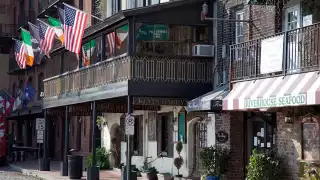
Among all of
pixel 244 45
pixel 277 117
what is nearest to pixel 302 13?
pixel 244 45

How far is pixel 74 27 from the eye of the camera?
24.2 metres

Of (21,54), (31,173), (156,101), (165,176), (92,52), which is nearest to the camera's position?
(156,101)

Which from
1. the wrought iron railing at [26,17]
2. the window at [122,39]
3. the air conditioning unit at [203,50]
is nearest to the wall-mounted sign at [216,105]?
the air conditioning unit at [203,50]

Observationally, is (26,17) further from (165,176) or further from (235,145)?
(235,145)

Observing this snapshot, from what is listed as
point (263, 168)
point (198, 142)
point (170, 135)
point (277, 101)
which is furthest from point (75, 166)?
point (277, 101)

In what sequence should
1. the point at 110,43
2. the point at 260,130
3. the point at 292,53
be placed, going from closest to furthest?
the point at 292,53, the point at 260,130, the point at 110,43

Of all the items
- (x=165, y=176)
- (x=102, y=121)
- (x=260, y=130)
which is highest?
(x=102, y=121)

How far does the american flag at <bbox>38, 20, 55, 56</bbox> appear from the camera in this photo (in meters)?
28.2

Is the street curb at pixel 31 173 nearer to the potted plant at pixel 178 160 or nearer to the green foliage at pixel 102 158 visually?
the green foliage at pixel 102 158

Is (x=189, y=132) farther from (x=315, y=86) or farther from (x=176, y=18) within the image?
(x=315, y=86)

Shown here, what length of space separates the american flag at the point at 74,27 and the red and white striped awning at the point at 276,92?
8.22 metres

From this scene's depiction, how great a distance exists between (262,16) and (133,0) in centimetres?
1076

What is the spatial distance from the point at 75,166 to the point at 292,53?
12.8 metres

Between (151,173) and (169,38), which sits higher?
(169,38)
